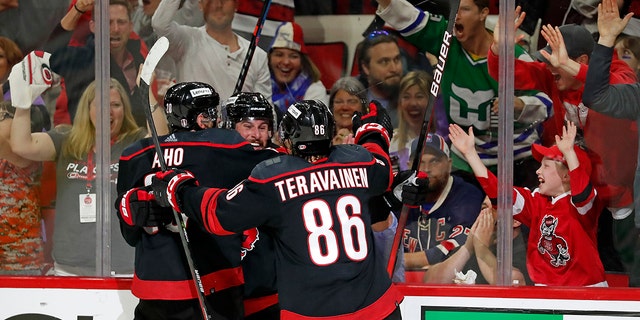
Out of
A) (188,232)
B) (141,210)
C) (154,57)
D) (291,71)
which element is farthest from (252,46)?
(141,210)

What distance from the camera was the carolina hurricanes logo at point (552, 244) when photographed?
12.3 ft

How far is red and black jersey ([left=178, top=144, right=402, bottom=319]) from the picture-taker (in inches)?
115

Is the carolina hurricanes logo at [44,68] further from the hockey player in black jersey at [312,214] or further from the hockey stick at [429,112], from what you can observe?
the hockey stick at [429,112]

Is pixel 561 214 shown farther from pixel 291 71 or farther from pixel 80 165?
pixel 80 165

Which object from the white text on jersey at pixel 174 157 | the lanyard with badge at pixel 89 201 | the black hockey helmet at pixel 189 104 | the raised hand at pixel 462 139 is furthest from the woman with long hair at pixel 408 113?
the lanyard with badge at pixel 89 201

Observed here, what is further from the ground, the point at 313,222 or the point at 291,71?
the point at 291,71

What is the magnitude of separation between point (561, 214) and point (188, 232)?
147 cm

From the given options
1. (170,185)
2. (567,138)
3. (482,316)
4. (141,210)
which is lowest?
(482,316)

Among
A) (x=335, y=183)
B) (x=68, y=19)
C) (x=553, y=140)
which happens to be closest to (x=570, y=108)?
(x=553, y=140)

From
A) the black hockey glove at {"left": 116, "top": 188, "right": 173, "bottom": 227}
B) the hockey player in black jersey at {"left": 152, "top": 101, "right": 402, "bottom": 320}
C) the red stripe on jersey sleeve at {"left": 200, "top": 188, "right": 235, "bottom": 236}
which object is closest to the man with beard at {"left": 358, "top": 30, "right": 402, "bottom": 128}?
the hockey player in black jersey at {"left": 152, "top": 101, "right": 402, "bottom": 320}

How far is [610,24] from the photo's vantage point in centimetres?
364

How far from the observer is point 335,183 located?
2941 millimetres

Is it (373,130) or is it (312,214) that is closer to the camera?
(312,214)

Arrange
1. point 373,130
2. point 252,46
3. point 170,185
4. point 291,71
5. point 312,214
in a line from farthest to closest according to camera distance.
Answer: point 291,71, point 252,46, point 373,130, point 170,185, point 312,214
